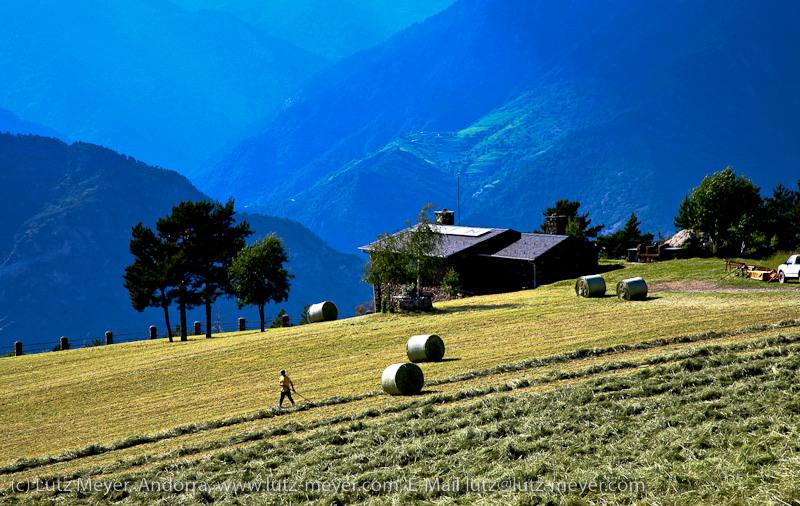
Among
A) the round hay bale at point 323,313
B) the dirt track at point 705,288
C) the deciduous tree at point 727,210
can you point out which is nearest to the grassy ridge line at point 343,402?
the dirt track at point 705,288

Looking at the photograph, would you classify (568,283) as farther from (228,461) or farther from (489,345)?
(228,461)

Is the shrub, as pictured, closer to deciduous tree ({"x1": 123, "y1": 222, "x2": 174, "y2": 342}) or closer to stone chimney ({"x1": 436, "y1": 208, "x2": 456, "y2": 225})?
stone chimney ({"x1": 436, "y1": 208, "x2": 456, "y2": 225})

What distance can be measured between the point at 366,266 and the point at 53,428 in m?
27.3

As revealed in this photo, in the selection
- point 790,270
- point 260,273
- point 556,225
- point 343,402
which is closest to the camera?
point 343,402

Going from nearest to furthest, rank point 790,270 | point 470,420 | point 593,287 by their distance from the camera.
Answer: point 470,420
point 790,270
point 593,287

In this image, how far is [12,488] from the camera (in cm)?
1778

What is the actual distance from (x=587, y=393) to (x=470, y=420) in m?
3.34

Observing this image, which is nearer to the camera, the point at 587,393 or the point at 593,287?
the point at 587,393

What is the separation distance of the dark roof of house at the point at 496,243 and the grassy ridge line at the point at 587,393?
106ft

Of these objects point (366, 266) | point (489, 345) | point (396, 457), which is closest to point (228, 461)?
point (396, 457)

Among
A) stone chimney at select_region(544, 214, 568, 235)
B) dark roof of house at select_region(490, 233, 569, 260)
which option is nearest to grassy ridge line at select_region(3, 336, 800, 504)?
dark roof of house at select_region(490, 233, 569, 260)

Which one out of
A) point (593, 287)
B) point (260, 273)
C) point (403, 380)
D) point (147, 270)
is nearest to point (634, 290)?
point (593, 287)

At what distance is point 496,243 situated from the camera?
58938 mm

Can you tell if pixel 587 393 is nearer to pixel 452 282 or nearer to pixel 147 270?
pixel 452 282
